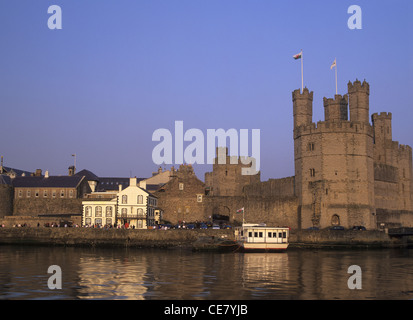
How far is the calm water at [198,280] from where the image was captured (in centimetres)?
2050

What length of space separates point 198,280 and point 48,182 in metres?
52.5

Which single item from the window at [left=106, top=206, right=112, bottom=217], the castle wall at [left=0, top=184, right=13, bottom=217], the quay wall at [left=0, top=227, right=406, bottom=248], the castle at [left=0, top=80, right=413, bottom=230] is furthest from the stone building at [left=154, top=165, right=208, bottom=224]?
the castle wall at [left=0, top=184, right=13, bottom=217]

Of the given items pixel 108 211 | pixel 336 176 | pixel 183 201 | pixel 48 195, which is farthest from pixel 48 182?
pixel 336 176

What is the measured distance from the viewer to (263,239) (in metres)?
48.7

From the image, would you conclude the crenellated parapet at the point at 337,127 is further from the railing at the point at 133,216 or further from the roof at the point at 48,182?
the roof at the point at 48,182

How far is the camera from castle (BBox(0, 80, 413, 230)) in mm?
61031

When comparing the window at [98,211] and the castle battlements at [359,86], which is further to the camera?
the castle battlements at [359,86]

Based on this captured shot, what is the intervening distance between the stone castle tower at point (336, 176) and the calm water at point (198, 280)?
83.2 feet

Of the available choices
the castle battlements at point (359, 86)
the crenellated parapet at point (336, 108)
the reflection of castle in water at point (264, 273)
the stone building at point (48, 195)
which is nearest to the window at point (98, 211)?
the stone building at point (48, 195)

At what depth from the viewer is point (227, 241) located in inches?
1921

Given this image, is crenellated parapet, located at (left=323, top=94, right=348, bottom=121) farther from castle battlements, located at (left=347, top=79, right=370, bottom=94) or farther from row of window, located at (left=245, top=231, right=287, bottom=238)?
row of window, located at (left=245, top=231, right=287, bottom=238)

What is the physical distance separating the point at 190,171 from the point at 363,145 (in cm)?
2582
